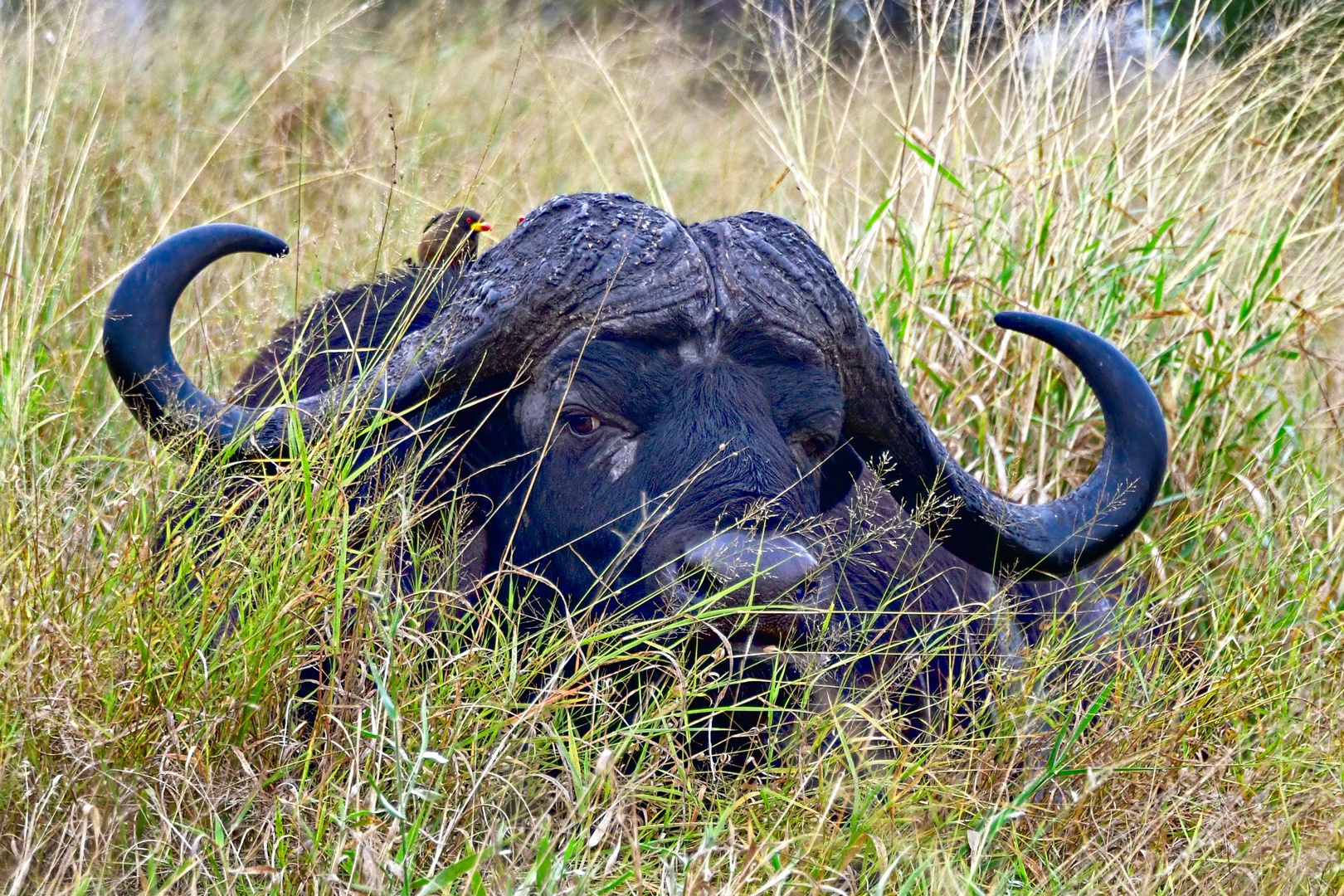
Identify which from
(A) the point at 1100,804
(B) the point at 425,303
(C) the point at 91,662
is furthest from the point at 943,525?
(C) the point at 91,662

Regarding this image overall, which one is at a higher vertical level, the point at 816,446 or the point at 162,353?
the point at 162,353

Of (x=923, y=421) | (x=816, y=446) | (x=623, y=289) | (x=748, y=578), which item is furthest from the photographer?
(x=923, y=421)

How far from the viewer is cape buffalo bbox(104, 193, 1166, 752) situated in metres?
2.97

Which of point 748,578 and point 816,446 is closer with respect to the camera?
point 748,578

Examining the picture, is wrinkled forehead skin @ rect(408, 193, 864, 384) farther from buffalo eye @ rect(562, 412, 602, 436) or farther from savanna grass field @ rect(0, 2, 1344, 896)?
savanna grass field @ rect(0, 2, 1344, 896)

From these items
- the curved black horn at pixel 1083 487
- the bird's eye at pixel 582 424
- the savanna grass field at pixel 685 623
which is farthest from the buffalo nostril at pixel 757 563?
the curved black horn at pixel 1083 487

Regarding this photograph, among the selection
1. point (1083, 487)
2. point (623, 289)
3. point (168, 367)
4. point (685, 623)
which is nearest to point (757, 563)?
point (685, 623)

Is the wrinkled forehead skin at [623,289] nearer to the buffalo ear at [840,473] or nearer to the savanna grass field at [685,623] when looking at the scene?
the buffalo ear at [840,473]

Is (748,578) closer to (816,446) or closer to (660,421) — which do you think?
(660,421)

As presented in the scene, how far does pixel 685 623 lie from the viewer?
2.70 meters

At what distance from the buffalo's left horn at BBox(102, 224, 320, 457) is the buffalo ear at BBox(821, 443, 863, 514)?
4.15ft

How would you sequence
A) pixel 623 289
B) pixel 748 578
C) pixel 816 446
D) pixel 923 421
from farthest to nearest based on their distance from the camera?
1. pixel 923 421
2. pixel 816 446
3. pixel 623 289
4. pixel 748 578

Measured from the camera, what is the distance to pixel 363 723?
8.79 ft

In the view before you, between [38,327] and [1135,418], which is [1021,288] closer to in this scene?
[1135,418]
